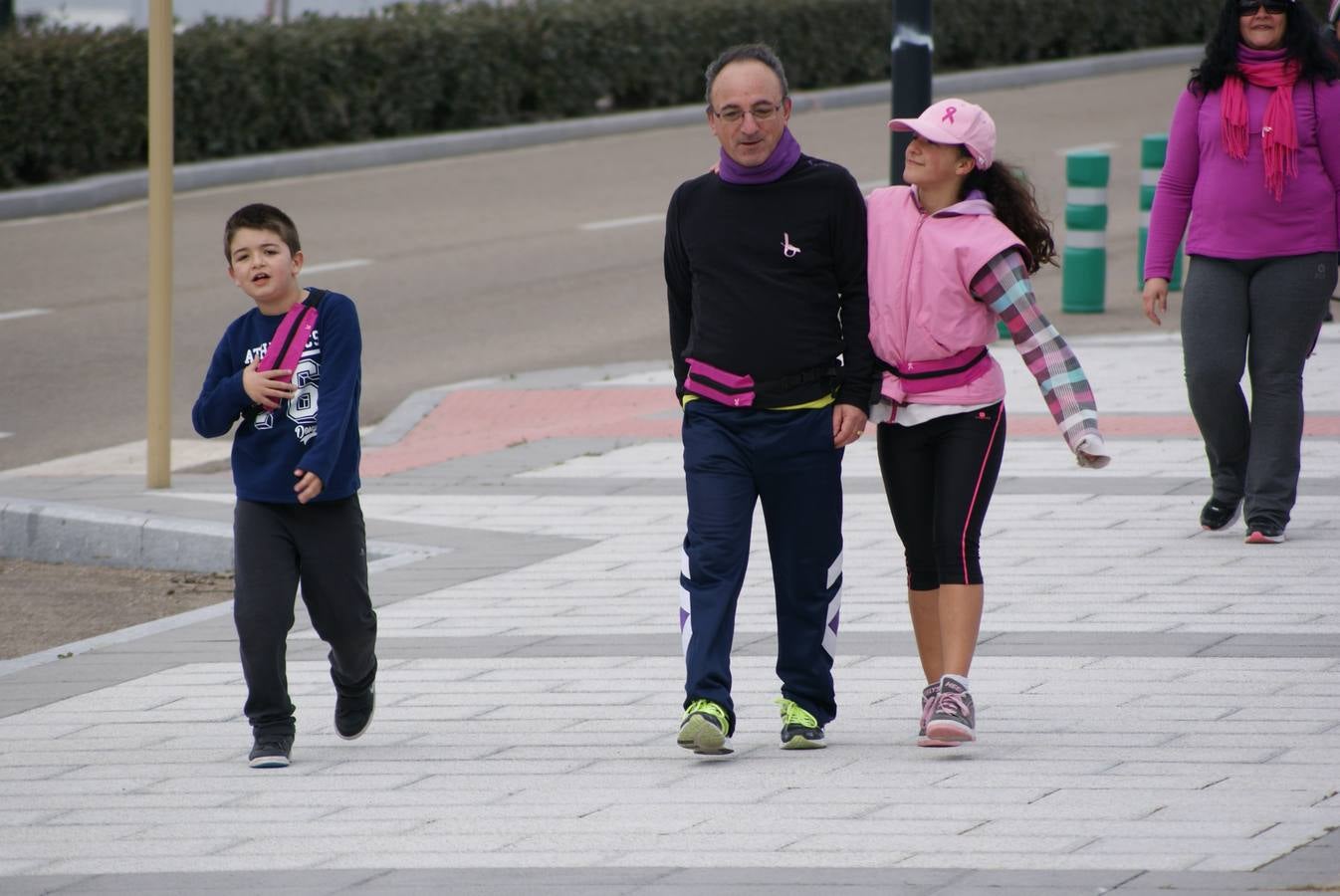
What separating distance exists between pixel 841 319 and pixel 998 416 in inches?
17.0

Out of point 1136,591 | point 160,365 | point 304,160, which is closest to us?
point 1136,591

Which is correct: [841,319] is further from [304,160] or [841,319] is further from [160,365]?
[304,160]

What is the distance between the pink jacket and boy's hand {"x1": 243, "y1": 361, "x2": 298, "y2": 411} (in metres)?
1.36

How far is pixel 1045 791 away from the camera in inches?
193

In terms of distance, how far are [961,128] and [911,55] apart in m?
5.78

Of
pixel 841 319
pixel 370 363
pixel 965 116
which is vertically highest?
pixel 965 116

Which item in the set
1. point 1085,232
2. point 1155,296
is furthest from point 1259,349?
point 1085,232

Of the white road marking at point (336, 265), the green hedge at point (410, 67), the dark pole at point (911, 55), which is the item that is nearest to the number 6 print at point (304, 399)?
the dark pole at point (911, 55)

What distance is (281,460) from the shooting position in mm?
5289

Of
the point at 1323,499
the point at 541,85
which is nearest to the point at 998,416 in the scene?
the point at 1323,499

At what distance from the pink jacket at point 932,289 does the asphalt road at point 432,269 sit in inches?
147

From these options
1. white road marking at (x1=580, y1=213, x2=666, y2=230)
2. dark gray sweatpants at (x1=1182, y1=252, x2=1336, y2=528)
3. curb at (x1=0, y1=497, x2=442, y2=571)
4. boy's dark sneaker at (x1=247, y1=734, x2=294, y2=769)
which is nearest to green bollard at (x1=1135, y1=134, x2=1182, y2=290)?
white road marking at (x1=580, y1=213, x2=666, y2=230)

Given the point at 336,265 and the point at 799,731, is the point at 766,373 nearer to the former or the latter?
the point at 799,731

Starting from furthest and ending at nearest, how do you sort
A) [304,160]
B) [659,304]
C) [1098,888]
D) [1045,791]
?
[304,160] → [659,304] → [1045,791] → [1098,888]
